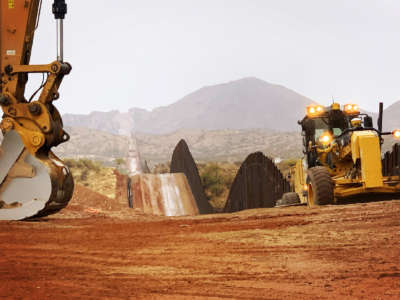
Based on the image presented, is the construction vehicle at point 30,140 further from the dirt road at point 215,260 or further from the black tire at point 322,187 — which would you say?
the black tire at point 322,187

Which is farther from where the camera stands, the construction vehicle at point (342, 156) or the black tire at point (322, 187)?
the black tire at point (322, 187)

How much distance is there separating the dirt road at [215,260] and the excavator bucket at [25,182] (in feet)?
2.45

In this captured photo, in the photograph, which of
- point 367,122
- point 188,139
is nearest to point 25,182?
point 367,122

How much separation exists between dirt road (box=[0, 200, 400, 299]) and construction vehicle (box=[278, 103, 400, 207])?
2277 millimetres

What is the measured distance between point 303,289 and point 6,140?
8.24 m

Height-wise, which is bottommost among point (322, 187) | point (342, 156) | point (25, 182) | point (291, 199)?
point (291, 199)

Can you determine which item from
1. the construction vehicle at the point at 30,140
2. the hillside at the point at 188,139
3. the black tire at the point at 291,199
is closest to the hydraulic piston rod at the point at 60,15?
the construction vehicle at the point at 30,140

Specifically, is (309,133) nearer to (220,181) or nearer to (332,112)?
(332,112)

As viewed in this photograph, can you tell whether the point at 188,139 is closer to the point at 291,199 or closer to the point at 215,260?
the point at 291,199

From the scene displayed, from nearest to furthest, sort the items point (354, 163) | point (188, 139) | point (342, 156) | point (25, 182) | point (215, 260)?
1. point (215, 260)
2. point (25, 182)
3. point (354, 163)
4. point (342, 156)
5. point (188, 139)

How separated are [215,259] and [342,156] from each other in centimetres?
837

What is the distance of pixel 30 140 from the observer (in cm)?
1202

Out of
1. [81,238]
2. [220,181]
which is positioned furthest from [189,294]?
[220,181]

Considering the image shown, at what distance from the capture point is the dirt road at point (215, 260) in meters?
5.44
